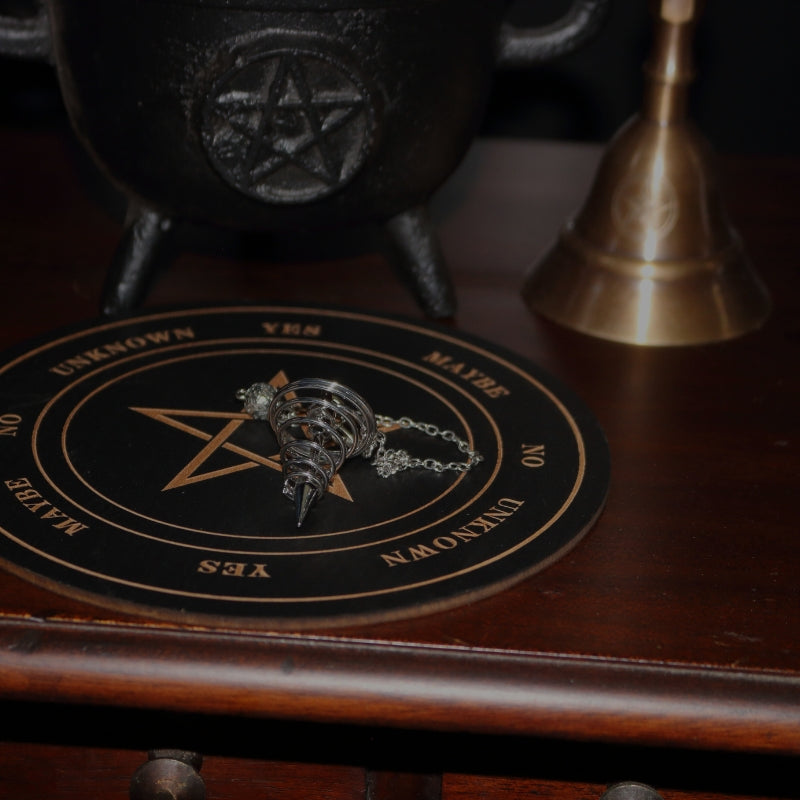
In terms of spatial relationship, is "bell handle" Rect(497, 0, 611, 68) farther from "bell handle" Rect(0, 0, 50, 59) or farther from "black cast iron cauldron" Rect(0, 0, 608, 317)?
"bell handle" Rect(0, 0, 50, 59)

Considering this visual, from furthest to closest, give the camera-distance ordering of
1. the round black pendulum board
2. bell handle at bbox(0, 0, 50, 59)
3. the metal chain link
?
bell handle at bbox(0, 0, 50, 59) → the metal chain link → the round black pendulum board

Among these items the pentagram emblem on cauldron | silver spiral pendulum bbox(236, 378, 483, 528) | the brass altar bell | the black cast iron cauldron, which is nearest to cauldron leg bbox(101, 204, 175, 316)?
the black cast iron cauldron

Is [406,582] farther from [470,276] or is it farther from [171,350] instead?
[470,276]

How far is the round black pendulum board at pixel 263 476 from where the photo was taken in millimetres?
775

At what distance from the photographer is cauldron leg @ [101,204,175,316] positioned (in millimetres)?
1121

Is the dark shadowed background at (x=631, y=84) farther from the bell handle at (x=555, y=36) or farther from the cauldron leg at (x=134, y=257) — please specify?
the cauldron leg at (x=134, y=257)

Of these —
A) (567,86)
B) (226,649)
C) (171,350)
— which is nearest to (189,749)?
(226,649)

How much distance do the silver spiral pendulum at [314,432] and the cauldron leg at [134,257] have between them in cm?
23

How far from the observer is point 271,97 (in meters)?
0.98

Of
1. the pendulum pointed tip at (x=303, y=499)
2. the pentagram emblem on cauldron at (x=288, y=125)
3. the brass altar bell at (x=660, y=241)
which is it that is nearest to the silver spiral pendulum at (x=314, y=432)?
the pendulum pointed tip at (x=303, y=499)

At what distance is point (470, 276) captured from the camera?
124cm

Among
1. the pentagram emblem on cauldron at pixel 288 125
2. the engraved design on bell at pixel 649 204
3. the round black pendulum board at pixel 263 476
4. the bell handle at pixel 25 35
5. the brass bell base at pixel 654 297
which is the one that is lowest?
the round black pendulum board at pixel 263 476

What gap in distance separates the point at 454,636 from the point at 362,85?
0.44 m

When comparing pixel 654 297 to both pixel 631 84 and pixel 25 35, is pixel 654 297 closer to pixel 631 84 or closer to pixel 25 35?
pixel 25 35
